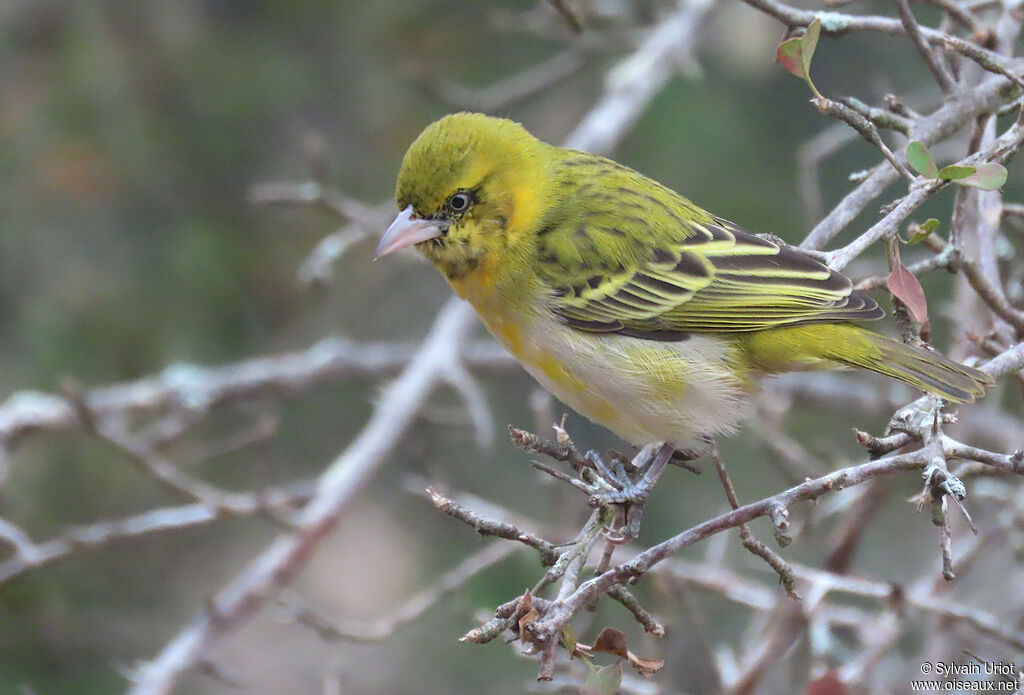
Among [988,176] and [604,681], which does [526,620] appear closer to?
[604,681]

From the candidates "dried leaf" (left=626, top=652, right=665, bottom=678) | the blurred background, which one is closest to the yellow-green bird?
"dried leaf" (left=626, top=652, right=665, bottom=678)

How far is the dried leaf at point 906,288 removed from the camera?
2768 mm

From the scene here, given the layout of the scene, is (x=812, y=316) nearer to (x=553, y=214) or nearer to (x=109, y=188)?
(x=553, y=214)

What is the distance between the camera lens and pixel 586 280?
395 centimetres

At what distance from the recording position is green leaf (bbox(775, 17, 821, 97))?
279cm

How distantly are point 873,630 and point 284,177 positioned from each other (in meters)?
4.50

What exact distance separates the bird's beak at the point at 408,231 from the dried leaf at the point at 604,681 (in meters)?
1.79

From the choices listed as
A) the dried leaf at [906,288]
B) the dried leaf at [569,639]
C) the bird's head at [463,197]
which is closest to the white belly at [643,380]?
the bird's head at [463,197]

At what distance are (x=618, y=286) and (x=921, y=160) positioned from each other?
1436mm

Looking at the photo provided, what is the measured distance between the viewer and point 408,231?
3844mm

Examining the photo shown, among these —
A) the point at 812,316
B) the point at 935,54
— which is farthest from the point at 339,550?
the point at 935,54

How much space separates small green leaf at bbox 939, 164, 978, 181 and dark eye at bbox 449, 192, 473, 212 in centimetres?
176

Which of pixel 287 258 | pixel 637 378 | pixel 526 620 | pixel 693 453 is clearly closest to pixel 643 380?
pixel 637 378

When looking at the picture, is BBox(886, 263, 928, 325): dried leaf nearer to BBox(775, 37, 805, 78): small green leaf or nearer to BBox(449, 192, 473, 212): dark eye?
BBox(775, 37, 805, 78): small green leaf
